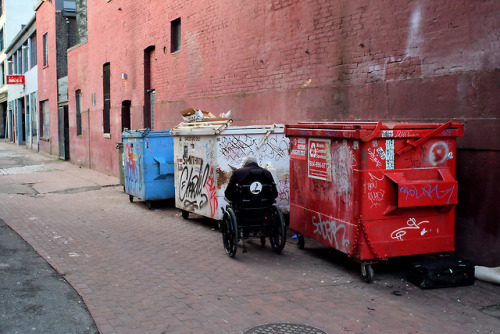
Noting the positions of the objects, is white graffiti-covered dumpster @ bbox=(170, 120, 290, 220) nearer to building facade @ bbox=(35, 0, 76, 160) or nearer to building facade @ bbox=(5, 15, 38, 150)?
building facade @ bbox=(35, 0, 76, 160)

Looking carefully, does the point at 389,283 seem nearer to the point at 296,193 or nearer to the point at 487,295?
the point at 487,295

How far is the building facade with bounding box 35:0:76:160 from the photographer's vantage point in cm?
2631

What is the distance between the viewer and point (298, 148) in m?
7.58

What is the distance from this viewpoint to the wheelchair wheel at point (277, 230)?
7.40m

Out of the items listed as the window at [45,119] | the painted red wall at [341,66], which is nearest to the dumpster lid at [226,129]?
the painted red wall at [341,66]

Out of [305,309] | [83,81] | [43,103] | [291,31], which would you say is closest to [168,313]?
[305,309]

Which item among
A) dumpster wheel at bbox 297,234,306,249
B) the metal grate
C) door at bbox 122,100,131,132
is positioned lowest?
the metal grate

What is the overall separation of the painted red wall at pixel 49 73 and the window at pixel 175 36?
14.1 meters

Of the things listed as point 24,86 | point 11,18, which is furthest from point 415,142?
point 11,18

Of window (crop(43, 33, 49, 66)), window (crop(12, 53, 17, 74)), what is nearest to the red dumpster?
window (crop(43, 33, 49, 66))

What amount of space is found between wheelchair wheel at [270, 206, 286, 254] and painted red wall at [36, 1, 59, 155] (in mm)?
22837

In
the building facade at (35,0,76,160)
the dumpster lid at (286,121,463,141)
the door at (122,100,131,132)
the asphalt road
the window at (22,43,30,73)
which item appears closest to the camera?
the asphalt road

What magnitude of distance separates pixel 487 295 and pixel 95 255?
521 centimetres

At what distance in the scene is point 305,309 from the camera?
5.39 metres
